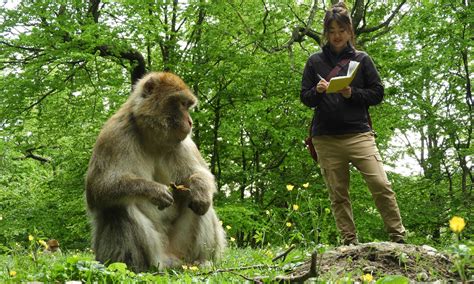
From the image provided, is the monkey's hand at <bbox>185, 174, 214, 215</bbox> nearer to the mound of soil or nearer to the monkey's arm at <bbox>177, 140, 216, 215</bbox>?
the monkey's arm at <bbox>177, 140, 216, 215</bbox>

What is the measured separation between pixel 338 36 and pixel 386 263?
254 cm

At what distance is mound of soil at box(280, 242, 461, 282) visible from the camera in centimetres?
317

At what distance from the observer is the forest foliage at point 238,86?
1177 centimetres

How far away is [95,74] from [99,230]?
1058 cm

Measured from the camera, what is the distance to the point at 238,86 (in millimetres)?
14938

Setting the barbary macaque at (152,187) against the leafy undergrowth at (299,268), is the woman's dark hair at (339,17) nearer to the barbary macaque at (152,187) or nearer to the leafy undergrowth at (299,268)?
the barbary macaque at (152,187)

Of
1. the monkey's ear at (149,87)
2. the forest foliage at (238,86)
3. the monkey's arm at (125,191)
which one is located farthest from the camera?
the forest foliage at (238,86)

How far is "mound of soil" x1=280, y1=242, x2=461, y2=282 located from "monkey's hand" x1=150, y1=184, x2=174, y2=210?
1.42 meters

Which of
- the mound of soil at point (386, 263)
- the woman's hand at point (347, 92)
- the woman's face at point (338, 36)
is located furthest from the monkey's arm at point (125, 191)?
the woman's face at point (338, 36)

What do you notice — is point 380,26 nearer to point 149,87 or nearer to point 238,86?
point 238,86

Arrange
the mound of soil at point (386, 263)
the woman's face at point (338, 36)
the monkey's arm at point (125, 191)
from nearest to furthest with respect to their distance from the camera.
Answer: the mound of soil at point (386, 263) < the monkey's arm at point (125, 191) < the woman's face at point (338, 36)

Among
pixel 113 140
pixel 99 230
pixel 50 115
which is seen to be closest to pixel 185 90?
pixel 113 140

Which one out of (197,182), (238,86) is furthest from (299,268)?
(238,86)

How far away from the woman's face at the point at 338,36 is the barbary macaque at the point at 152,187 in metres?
1.54
